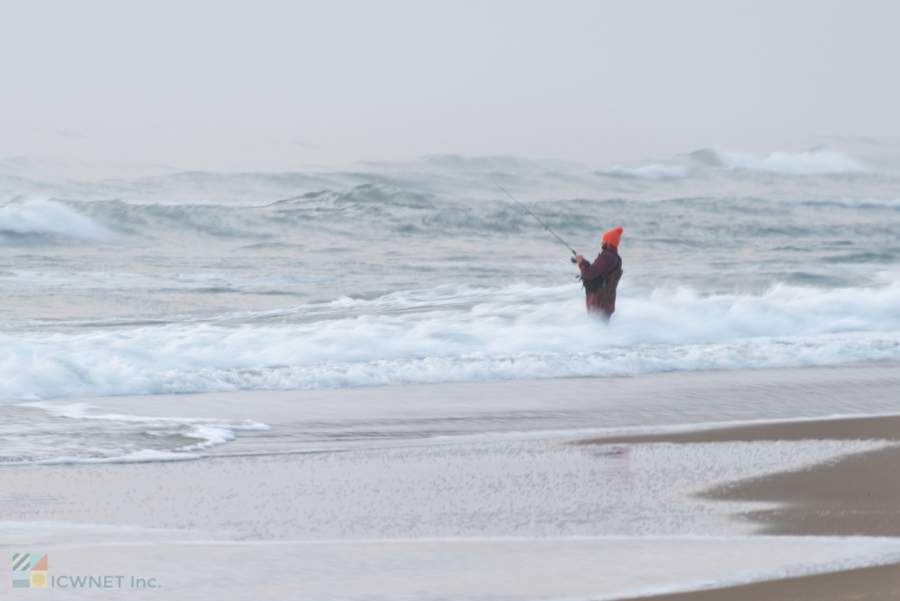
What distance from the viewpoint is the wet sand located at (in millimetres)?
2652

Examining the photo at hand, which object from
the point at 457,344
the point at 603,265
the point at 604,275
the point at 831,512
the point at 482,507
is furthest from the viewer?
the point at 604,275

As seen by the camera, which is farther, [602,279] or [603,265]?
[602,279]

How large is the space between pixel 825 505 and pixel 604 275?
5.12m

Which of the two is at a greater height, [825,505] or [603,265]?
[603,265]

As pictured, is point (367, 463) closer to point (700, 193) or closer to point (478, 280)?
point (478, 280)

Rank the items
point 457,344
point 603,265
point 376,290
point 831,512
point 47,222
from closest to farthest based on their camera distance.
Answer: point 831,512, point 457,344, point 603,265, point 376,290, point 47,222

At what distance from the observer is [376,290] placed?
1269 centimetres

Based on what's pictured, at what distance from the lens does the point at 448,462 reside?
4.30 meters

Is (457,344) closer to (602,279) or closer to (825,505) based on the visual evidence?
(602,279)

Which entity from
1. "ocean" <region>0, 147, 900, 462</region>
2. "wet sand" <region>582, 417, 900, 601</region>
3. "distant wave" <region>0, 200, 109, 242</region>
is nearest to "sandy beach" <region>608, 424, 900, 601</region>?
"wet sand" <region>582, 417, 900, 601</region>

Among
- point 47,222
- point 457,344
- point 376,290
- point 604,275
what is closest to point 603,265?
point 604,275

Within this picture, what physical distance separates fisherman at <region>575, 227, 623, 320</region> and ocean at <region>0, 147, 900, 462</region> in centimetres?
20

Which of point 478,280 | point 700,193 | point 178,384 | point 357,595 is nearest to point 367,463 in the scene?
point 357,595

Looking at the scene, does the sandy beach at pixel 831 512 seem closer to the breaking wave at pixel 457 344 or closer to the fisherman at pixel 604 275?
the breaking wave at pixel 457 344
